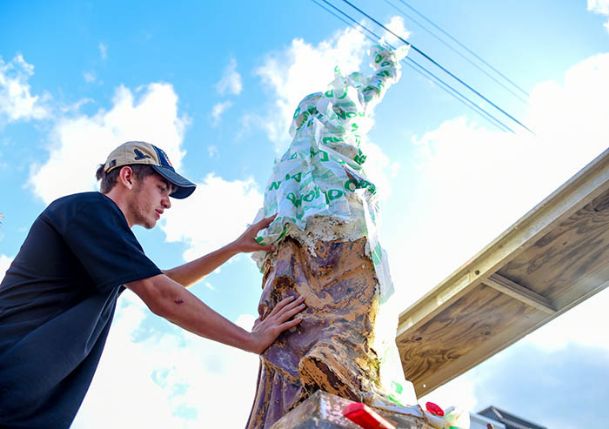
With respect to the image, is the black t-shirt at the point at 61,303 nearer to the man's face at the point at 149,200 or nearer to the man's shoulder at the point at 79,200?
the man's shoulder at the point at 79,200

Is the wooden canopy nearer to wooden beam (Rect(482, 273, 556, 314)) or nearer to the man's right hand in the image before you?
wooden beam (Rect(482, 273, 556, 314))

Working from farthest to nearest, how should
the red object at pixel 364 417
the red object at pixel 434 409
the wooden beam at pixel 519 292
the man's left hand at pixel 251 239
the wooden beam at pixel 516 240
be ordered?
the wooden beam at pixel 519 292, the wooden beam at pixel 516 240, the man's left hand at pixel 251 239, the red object at pixel 434 409, the red object at pixel 364 417

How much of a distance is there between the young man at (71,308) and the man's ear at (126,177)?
0.24 m

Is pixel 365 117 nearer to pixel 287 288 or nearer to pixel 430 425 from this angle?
pixel 287 288

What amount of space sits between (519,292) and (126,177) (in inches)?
92.0

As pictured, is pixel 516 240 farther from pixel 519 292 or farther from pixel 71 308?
pixel 71 308

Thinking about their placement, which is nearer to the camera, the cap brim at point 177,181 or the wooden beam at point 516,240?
the cap brim at point 177,181

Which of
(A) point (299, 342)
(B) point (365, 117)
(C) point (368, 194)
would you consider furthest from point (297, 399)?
(B) point (365, 117)

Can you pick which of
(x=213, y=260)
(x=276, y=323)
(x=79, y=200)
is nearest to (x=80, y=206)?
(x=79, y=200)

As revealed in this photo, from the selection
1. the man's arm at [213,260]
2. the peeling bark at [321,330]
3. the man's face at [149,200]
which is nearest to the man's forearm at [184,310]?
the peeling bark at [321,330]

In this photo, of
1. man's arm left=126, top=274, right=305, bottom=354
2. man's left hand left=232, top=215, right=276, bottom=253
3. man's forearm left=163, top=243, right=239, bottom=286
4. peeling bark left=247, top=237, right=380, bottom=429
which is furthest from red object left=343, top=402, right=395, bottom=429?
man's forearm left=163, top=243, right=239, bottom=286

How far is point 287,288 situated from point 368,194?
0.54 m

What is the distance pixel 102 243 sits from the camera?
1.45 meters

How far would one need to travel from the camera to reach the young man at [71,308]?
4.15 feet
